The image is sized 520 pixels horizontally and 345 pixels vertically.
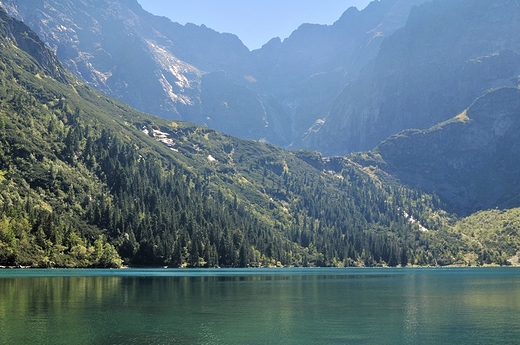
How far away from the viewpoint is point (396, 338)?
66.9 m

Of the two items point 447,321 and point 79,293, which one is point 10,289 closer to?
point 79,293

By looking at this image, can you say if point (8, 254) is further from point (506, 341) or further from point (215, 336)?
point (506, 341)

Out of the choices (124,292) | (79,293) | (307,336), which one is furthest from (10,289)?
(307,336)

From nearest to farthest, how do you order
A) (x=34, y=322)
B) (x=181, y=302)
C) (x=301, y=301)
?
(x=34, y=322) → (x=181, y=302) → (x=301, y=301)

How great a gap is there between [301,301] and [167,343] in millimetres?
52050

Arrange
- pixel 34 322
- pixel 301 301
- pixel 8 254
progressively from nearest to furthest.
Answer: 1. pixel 34 322
2. pixel 301 301
3. pixel 8 254

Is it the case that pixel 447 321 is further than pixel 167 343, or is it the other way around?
pixel 447 321

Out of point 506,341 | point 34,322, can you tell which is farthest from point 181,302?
point 506,341

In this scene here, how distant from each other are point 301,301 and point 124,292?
3910 cm

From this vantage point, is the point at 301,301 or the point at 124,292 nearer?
the point at 301,301

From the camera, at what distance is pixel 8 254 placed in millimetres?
192875

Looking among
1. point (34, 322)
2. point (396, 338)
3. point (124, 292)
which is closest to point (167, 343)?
point (34, 322)

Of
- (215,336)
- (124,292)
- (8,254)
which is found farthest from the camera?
(8,254)

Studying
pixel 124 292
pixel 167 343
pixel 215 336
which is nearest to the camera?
pixel 167 343
